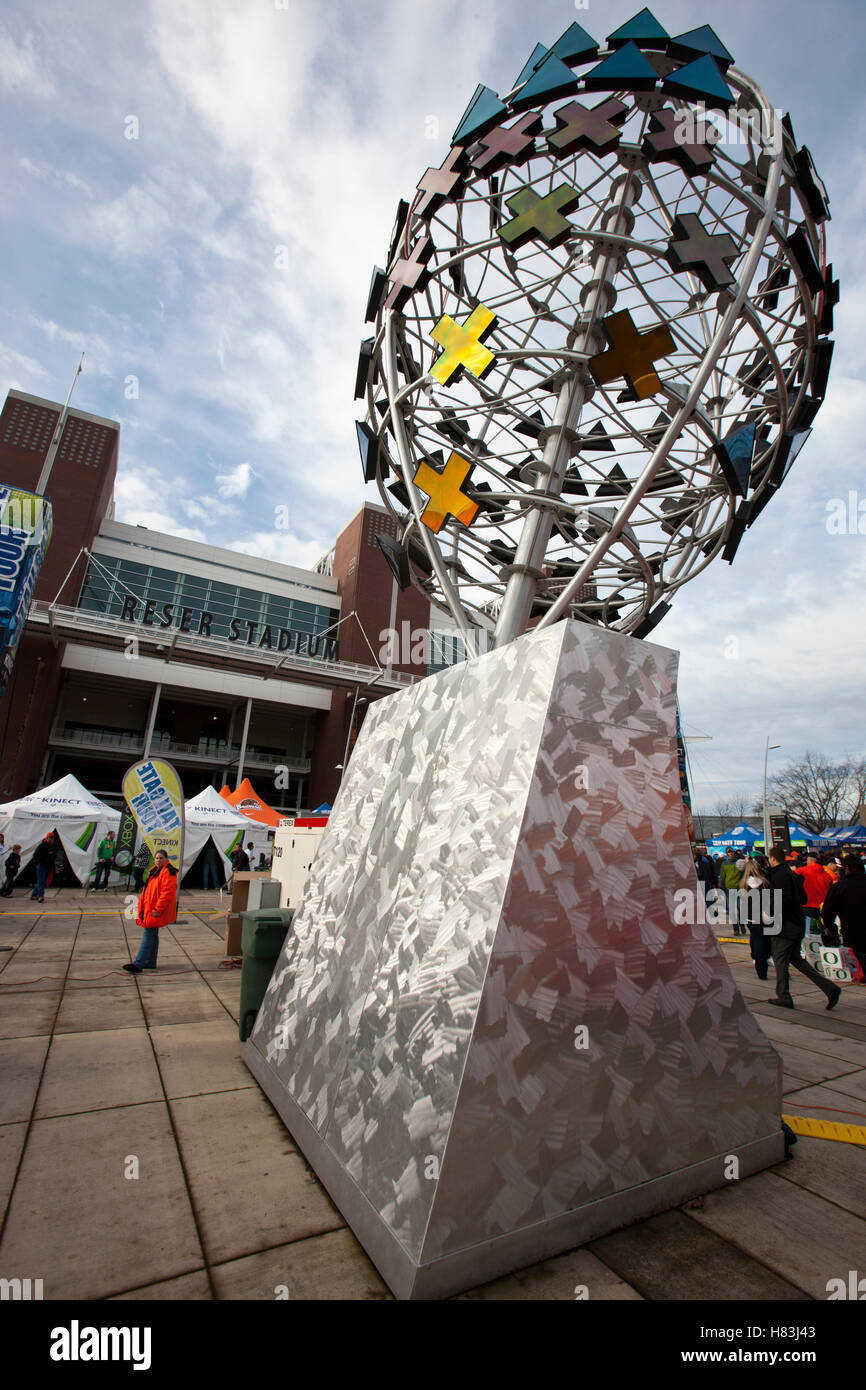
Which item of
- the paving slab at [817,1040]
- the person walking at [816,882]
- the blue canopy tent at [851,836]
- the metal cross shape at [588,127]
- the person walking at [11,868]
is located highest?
the metal cross shape at [588,127]

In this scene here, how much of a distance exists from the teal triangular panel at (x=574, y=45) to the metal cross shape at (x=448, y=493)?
3051mm

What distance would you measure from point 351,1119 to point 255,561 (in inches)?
1679

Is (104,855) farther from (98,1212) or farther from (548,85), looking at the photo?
(548,85)

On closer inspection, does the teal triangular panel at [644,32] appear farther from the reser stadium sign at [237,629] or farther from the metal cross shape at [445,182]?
the reser stadium sign at [237,629]

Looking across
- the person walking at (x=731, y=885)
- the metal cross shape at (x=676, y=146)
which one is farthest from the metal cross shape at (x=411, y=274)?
the person walking at (x=731, y=885)

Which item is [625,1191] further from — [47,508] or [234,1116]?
[47,508]

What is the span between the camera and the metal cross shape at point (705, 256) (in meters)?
3.89

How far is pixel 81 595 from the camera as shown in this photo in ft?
118

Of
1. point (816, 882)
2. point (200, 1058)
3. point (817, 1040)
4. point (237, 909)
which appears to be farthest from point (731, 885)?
point (200, 1058)

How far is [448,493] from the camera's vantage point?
15.7 feet

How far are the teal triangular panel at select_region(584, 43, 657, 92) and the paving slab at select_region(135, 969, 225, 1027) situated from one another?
8.83 meters

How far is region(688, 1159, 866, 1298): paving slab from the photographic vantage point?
2.68 meters

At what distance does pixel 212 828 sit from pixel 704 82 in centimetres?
2049

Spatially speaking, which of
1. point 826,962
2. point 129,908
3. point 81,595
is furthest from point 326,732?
point 826,962
